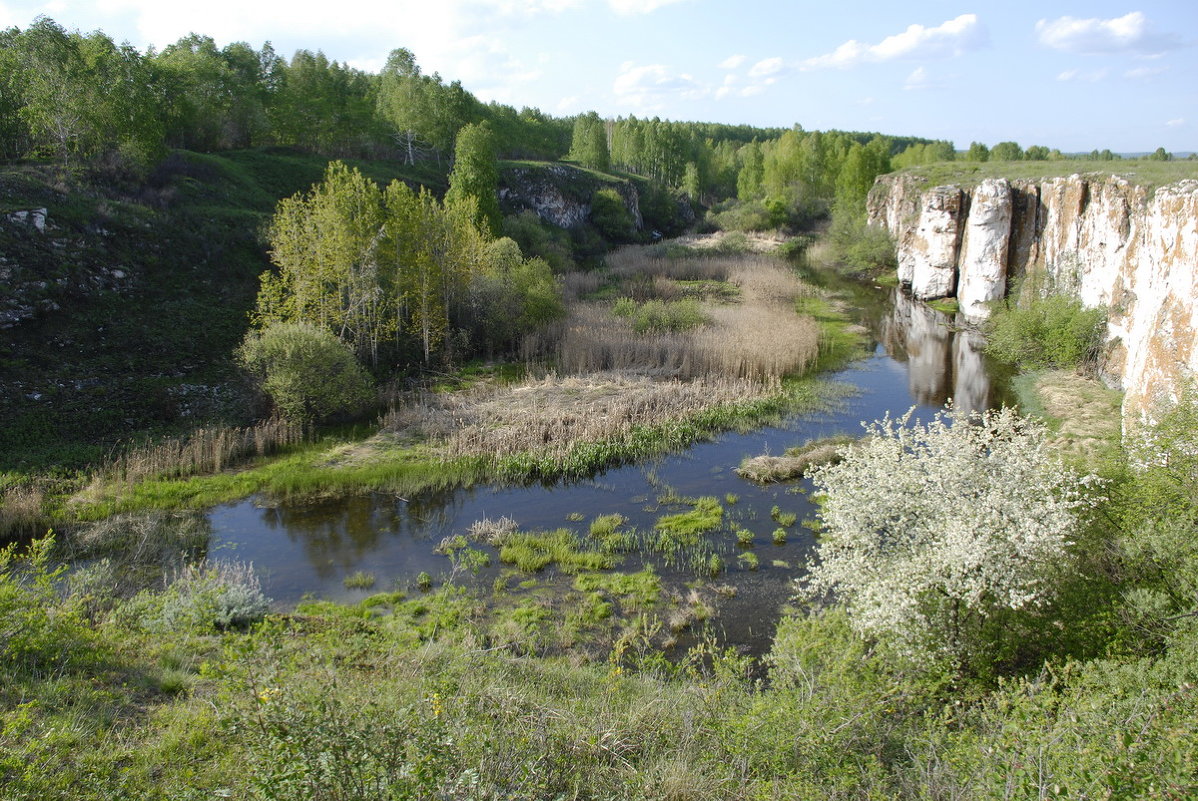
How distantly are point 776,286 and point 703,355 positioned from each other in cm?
1561

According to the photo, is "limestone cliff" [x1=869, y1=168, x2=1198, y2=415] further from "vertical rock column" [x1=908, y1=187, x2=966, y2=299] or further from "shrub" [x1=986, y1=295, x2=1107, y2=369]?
"shrub" [x1=986, y1=295, x2=1107, y2=369]

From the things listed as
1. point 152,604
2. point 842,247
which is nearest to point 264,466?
point 152,604

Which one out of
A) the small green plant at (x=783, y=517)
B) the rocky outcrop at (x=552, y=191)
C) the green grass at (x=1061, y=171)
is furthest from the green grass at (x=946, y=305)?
the rocky outcrop at (x=552, y=191)

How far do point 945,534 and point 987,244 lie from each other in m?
31.2

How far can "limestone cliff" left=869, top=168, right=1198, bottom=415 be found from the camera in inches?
677

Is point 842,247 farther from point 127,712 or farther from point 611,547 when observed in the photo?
point 127,712

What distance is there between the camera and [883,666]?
28.3 feet

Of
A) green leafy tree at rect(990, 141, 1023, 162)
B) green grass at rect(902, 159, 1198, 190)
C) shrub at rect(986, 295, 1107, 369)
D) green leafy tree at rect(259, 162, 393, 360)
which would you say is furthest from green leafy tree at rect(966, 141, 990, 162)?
green leafy tree at rect(259, 162, 393, 360)

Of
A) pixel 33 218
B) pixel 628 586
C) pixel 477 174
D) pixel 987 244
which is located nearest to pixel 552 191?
pixel 477 174

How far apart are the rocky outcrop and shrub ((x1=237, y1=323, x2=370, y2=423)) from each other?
35053 mm

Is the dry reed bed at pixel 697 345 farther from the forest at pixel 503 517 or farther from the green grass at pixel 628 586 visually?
the green grass at pixel 628 586

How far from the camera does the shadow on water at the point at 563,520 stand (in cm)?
1327

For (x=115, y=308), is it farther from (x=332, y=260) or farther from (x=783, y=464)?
(x=783, y=464)

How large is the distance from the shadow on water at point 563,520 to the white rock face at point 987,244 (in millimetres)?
13699
